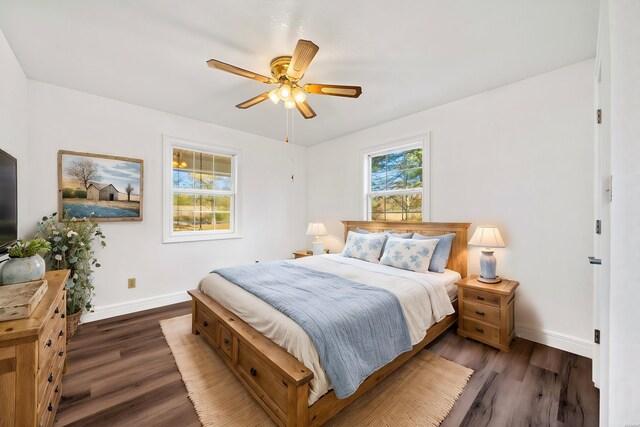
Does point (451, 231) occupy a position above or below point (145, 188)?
below

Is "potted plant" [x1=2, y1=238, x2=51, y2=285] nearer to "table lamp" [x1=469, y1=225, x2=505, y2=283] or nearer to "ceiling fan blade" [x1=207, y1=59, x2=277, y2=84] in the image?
"ceiling fan blade" [x1=207, y1=59, x2=277, y2=84]

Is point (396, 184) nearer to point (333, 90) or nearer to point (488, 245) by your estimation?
point (488, 245)

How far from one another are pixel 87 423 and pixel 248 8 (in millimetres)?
2744

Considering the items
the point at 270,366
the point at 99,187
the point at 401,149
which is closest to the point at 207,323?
the point at 270,366

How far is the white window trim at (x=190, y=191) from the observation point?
3412 mm

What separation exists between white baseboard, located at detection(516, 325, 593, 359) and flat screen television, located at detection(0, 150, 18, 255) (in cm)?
419

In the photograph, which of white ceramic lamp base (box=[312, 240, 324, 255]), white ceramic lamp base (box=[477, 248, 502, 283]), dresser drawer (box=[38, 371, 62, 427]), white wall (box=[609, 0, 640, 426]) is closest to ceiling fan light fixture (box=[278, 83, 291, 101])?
white wall (box=[609, 0, 640, 426])

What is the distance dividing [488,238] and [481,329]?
33.9 inches

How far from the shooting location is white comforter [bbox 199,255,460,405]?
1.44 m

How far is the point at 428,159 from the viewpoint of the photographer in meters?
3.23

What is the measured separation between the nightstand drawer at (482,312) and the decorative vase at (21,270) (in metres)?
3.35

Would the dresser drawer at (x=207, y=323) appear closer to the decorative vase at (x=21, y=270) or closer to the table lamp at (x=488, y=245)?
the decorative vase at (x=21, y=270)

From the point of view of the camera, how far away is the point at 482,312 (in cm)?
241

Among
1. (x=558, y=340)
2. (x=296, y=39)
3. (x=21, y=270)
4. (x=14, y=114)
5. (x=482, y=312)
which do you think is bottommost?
(x=558, y=340)
